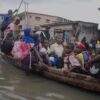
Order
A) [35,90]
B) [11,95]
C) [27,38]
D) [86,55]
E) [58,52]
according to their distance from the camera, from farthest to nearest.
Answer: [27,38]
[58,52]
[86,55]
[35,90]
[11,95]

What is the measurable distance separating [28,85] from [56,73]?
29.6 inches

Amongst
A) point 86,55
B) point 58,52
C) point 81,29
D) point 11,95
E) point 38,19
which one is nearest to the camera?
point 11,95

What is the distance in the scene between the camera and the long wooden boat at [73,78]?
6.94 metres

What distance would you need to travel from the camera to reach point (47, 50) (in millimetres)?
9516

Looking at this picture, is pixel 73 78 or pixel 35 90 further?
pixel 73 78

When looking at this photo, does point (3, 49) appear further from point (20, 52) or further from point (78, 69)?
point (78, 69)

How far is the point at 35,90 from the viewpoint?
7.44m

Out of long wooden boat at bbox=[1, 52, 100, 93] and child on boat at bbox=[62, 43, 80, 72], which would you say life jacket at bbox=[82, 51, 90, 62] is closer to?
child on boat at bbox=[62, 43, 80, 72]

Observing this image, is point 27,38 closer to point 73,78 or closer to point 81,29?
point 73,78

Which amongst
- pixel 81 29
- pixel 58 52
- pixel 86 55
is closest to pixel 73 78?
pixel 86 55

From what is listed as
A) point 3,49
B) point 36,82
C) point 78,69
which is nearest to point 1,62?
point 3,49

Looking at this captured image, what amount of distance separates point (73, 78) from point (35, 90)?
2.91 ft

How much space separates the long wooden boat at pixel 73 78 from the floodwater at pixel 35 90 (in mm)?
116

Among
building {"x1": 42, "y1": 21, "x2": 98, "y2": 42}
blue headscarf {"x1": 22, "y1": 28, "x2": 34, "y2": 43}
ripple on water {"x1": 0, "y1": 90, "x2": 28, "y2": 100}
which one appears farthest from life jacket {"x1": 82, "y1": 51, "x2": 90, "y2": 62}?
building {"x1": 42, "y1": 21, "x2": 98, "y2": 42}
